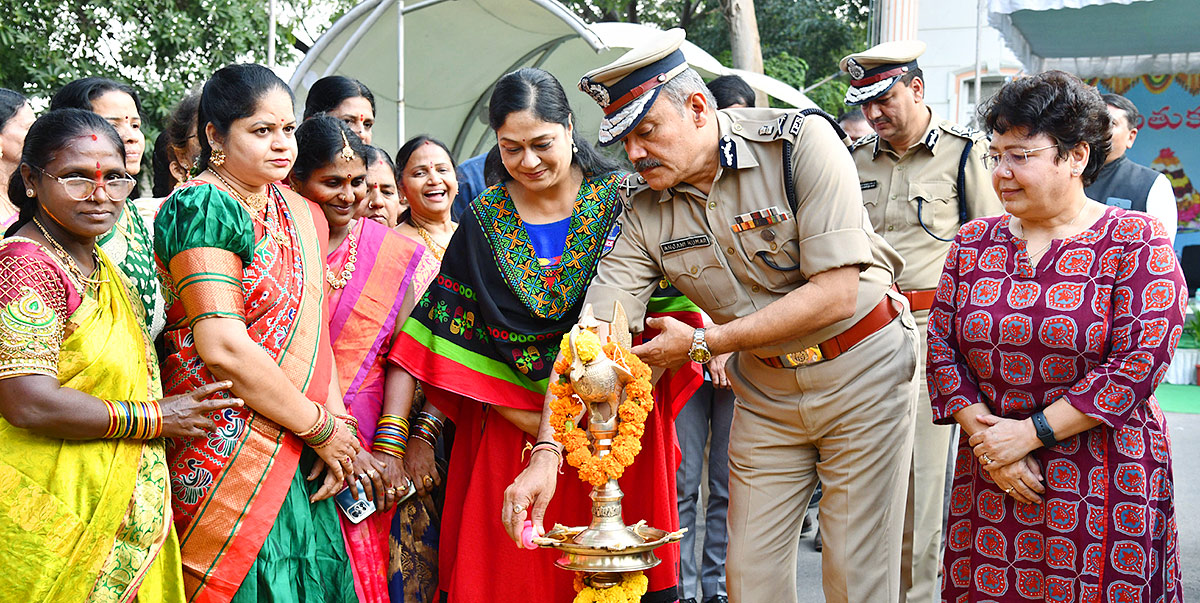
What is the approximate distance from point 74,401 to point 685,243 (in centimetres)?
163

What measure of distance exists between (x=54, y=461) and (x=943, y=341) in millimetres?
2374

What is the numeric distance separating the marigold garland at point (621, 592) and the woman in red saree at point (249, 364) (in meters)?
0.99

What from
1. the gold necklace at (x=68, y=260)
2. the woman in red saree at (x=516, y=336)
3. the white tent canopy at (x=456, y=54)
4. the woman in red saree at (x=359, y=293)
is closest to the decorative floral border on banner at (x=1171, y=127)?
the white tent canopy at (x=456, y=54)

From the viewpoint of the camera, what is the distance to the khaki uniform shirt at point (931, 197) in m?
4.05

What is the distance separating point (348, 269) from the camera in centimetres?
342

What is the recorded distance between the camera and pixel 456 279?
3.24m

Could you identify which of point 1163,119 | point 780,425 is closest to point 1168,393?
point 1163,119

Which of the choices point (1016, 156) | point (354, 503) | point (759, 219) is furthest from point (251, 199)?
point (1016, 156)

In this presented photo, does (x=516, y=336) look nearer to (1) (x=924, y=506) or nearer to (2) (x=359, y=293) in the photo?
(2) (x=359, y=293)

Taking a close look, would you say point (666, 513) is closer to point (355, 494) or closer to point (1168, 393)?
point (355, 494)

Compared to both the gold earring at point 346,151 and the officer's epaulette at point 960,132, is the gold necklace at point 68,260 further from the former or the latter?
the officer's epaulette at point 960,132

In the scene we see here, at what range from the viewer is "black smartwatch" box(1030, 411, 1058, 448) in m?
2.59

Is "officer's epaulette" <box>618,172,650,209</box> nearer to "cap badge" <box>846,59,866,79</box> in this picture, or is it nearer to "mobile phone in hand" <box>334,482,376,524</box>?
"mobile phone in hand" <box>334,482,376,524</box>

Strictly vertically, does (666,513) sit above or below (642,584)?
below
